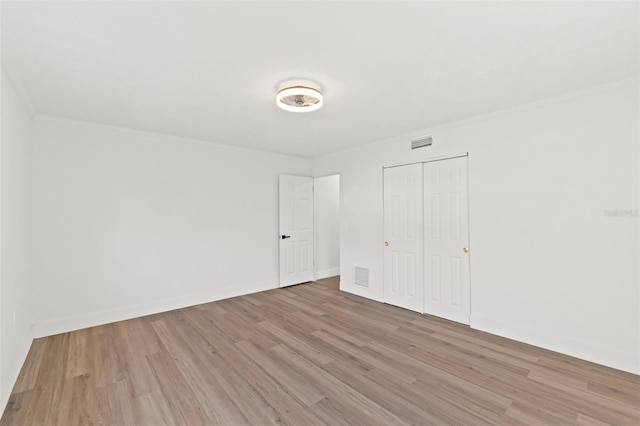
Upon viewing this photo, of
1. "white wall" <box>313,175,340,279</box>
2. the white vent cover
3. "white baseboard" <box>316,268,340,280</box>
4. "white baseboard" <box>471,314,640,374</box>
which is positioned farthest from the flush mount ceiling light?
"white baseboard" <box>316,268,340,280</box>

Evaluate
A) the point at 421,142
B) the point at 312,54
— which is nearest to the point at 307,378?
the point at 312,54

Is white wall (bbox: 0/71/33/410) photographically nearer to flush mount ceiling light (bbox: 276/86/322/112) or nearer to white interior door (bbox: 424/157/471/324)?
flush mount ceiling light (bbox: 276/86/322/112)

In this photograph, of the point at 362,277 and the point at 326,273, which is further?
the point at 326,273

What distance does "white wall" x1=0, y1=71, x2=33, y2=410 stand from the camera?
222cm

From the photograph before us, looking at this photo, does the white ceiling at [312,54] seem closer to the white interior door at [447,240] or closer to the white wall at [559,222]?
the white wall at [559,222]

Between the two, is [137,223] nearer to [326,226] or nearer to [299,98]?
[299,98]

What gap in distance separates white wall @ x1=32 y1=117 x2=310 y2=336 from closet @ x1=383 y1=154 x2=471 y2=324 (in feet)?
7.67

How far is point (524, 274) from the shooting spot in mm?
3111

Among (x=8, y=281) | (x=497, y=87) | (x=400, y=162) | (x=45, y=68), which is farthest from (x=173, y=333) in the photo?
(x=497, y=87)

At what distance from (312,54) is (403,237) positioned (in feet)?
9.99

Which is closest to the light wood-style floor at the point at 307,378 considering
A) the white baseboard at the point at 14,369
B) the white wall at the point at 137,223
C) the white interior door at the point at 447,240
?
the white baseboard at the point at 14,369

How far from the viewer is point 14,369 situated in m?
2.44

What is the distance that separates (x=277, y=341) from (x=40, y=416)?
1.90 metres

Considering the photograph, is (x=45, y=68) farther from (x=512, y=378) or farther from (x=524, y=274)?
(x=524, y=274)
